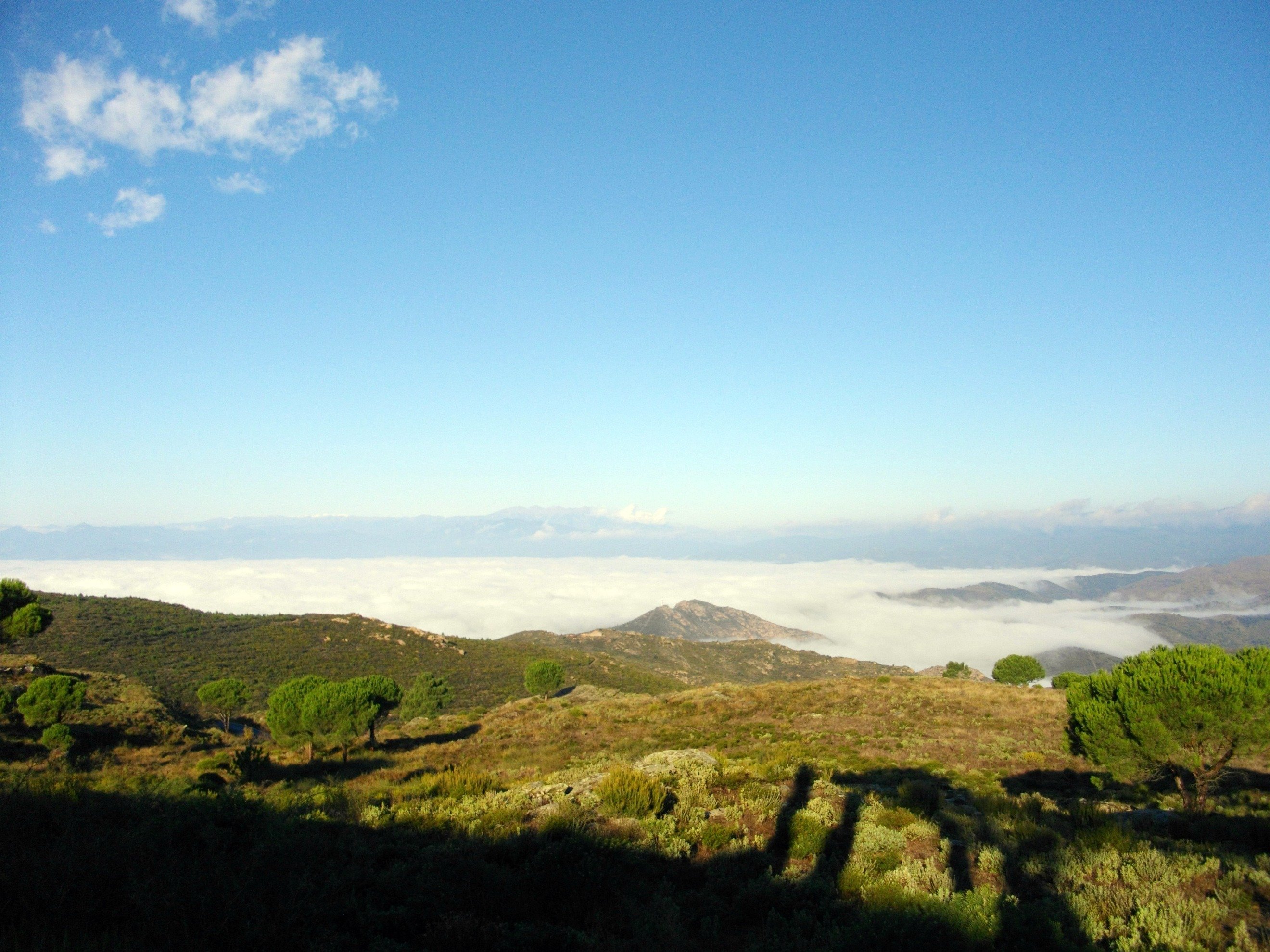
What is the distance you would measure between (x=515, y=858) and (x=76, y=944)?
4945 millimetres

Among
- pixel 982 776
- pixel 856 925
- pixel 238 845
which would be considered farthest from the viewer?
pixel 982 776

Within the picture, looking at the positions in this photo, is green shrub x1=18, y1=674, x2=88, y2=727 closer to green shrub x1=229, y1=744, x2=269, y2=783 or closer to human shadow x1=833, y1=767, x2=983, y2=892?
green shrub x1=229, y1=744, x2=269, y2=783

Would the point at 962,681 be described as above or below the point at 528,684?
above

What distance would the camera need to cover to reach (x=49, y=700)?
29.8 m

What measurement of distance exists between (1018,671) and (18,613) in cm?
8326

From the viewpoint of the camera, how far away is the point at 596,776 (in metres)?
13.7

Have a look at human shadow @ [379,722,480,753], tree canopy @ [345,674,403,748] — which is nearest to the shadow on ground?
human shadow @ [379,722,480,753]

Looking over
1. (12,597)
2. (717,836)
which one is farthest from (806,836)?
(12,597)

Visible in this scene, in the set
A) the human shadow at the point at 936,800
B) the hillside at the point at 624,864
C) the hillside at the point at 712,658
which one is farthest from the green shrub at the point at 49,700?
the hillside at the point at 712,658

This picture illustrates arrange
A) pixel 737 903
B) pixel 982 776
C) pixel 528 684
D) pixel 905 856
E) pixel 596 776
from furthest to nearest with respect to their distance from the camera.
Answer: pixel 528 684 < pixel 982 776 < pixel 596 776 < pixel 905 856 < pixel 737 903

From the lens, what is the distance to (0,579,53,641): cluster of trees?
32.7m

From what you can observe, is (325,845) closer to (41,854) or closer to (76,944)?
(41,854)

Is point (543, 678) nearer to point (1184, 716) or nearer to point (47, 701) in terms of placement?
point (47, 701)

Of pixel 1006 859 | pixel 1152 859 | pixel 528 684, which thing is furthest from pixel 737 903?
pixel 528 684
